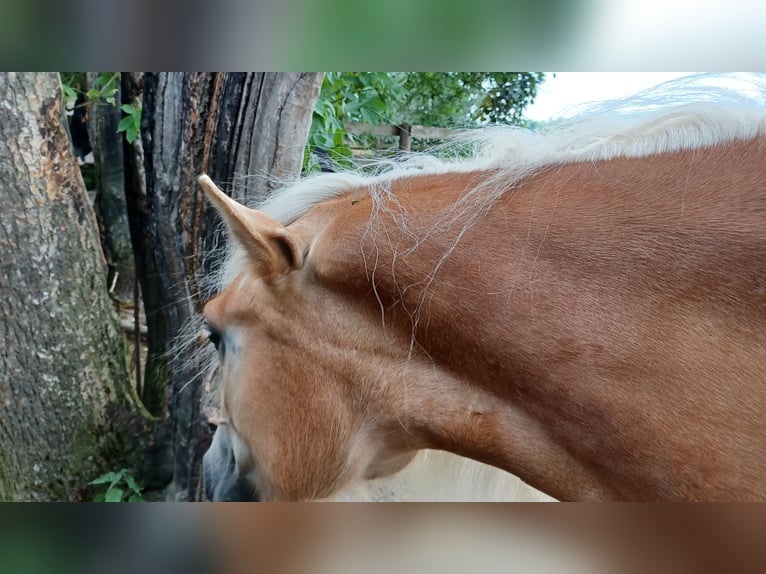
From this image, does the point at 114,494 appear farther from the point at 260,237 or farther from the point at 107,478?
the point at 260,237

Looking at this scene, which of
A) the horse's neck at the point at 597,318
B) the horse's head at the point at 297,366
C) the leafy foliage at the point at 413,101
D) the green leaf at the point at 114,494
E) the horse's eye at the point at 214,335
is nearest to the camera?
the horse's neck at the point at 597,318

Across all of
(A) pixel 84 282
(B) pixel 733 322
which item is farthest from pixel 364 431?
(A) pixel 84 282

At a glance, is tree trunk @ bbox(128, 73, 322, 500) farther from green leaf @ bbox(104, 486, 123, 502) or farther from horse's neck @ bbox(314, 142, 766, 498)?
horse's neck @ bbox(314, 142, 766, 498)

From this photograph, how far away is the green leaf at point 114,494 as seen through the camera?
107 centimetres

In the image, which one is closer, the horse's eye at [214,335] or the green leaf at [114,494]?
the horse's eye at [214,335]

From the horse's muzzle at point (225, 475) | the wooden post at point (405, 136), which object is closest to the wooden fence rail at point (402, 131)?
the wooden post at point (405, 136)

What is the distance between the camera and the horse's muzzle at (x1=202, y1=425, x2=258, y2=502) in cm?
73

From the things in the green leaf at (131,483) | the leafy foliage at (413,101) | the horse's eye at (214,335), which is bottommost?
the green leaf at (131,483)

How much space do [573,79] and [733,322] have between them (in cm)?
44

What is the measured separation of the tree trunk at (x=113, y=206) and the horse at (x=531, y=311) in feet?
1.77

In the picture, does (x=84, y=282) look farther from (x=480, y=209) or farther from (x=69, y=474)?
(x=480, y=209)

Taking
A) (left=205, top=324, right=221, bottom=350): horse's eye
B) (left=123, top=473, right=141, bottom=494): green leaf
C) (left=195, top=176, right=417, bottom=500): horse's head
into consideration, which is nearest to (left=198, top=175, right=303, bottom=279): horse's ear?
(left=195, top=176, right=417, bottom=500): horse's head

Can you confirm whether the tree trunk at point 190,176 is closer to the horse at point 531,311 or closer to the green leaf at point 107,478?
the green leaf at point 107,478

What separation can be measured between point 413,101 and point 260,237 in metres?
0.46
